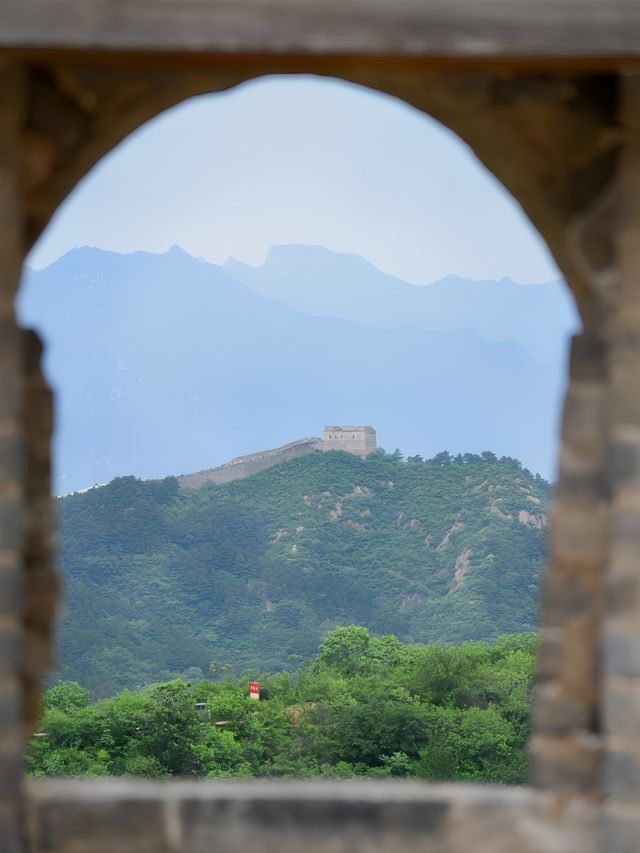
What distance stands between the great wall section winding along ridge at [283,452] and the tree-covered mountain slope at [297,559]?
81 cm

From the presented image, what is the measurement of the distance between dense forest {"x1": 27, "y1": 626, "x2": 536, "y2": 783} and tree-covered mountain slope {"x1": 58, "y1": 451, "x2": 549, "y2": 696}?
1052 cm

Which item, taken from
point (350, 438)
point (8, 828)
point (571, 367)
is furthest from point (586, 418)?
point (350, 438)

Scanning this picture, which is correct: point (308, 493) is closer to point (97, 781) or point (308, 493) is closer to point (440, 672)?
point (440, 672)

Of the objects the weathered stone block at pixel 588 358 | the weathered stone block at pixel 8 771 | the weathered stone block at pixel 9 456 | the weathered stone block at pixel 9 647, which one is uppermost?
the weathered stone block at pixel 588 358

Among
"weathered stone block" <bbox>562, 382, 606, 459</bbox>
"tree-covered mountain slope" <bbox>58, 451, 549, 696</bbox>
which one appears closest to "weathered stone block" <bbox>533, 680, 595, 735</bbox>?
"weathered stone block" <bbox>562, 382, 606, 459</bbox>

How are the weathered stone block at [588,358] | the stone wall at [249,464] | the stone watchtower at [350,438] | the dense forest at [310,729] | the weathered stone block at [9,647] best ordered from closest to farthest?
the weathered stone block at [9,647]
the weathered stone block at [588,358]
the dense forest at [310,729]
the stone wall at [249,464]
the stone watchtower at [350,438]

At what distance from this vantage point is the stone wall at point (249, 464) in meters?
44.8

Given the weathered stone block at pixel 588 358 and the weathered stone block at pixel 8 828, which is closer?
the weathered stone block at pixel 8 828

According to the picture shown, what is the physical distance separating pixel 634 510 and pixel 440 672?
23123 mm

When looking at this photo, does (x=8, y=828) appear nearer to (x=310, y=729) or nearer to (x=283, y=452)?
(x=310, y=729)

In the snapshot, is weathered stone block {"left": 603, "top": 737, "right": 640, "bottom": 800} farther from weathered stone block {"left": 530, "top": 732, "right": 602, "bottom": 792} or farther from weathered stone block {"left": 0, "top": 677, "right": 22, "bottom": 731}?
weathered stone block {"left": 0, "top": 677, "right": 22, "bottom": 731}

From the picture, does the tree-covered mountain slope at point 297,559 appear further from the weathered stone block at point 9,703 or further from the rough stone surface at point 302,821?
the weathered stone block at point 9,703

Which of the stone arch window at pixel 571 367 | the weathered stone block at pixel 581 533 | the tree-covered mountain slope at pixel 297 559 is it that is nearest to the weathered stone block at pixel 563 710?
the stone arch window at pixel 571 367

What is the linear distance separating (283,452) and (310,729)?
2276cm
